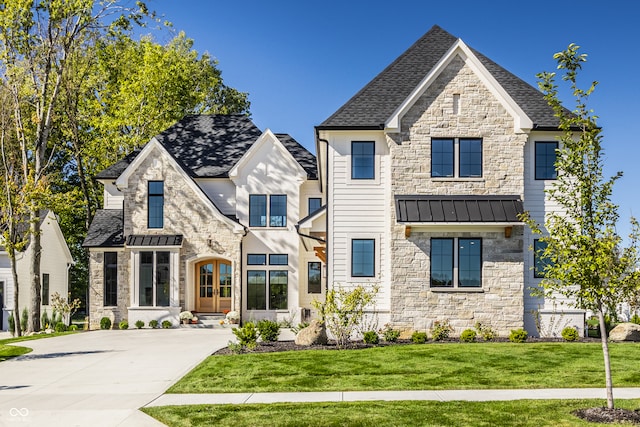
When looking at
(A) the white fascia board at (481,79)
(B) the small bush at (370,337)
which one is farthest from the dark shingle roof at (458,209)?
(B) the small bush at (370,337)

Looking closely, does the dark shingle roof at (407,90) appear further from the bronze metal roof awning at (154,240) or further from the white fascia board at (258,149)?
the bronze metal roof awning at (154,240)

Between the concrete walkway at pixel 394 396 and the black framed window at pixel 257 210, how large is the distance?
17162 millimetres

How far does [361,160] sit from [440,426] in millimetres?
12902

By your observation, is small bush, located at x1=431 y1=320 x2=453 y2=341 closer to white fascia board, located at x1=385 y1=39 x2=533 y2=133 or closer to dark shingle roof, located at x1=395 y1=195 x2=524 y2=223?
dark shingle roof, located at x1=395 y1=195 x2=524 y2=223

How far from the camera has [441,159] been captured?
21078 mm

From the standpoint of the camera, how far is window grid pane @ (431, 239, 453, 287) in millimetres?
20703

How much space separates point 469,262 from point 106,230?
52.3 feet

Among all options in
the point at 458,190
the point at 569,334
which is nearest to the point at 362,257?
the point at 458,190

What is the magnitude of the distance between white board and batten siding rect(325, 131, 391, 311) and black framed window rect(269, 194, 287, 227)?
26.7 ft

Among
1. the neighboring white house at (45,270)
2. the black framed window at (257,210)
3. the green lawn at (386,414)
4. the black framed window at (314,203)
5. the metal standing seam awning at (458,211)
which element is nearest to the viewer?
the green lawn at (386,414)

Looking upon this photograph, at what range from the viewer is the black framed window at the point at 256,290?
28.7m

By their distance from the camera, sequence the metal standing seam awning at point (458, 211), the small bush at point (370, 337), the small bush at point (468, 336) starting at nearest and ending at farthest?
the small bush at point (370, 337) → the small bush at point (468, 336) → the metal standing seam awning at point (458, 211)

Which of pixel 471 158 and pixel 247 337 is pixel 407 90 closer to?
pixel 471 158

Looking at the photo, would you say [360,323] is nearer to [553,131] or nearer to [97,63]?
[553,131]
